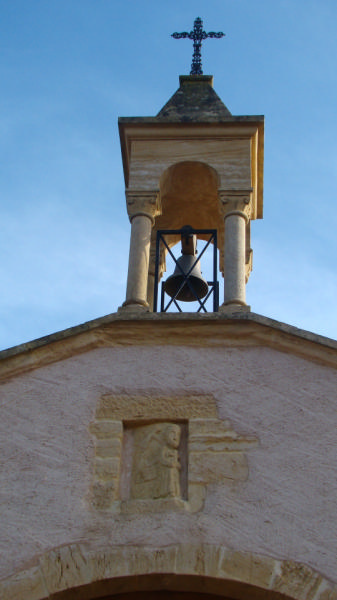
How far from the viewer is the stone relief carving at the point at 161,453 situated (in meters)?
5.55

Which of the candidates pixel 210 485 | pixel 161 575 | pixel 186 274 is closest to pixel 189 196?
pixel 186 274

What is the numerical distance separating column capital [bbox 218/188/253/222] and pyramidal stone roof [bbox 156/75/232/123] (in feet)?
2.88

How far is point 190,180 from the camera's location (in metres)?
8.54

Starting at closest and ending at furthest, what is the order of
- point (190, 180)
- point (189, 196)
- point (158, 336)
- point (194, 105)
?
1. point (158, 336)
2. point (190, 180)
3. point (189, 196)
4. point (194, 105)

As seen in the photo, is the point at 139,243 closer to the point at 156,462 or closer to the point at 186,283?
the point at 186,283

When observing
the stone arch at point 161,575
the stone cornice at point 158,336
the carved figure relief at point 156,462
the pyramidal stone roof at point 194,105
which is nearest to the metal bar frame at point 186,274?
the pyramidal stone roof at point 194,105

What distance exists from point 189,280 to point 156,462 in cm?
294

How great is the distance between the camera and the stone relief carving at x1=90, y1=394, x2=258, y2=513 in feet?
18.2

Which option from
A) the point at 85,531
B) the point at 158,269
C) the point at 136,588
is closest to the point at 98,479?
the point at 85,531

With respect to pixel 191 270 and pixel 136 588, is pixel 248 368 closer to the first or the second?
pixel 136 588

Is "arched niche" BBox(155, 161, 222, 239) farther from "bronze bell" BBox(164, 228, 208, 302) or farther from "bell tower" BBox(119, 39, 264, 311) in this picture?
"bronze bell" BBox(164, 228, 208, 302)

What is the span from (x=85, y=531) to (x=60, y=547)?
0.17m

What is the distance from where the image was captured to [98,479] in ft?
18.4

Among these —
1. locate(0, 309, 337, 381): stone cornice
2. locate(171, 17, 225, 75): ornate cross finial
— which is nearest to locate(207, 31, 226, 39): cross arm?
locate(171, 17, 225, 75): ornate cross finial
